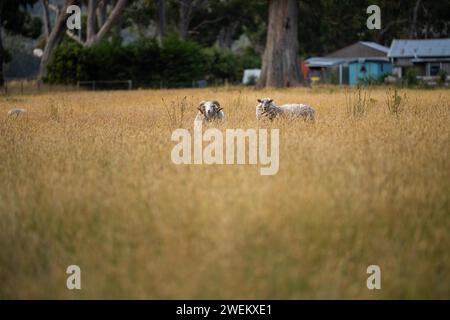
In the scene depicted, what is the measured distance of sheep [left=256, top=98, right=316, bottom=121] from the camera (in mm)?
14133

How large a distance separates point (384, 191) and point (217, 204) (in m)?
1.64

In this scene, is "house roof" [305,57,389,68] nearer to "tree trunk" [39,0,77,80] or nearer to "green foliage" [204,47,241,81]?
"green foliage" [204,47,241,81]

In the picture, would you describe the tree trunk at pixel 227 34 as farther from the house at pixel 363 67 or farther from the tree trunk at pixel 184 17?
the house at pixel 363 67

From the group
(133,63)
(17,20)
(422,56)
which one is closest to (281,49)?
(133,63)

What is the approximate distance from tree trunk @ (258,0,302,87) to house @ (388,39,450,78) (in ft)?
62.0

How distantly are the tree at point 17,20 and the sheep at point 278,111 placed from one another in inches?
1587

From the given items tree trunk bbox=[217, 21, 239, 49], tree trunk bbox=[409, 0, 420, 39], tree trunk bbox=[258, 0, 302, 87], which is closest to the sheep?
tree trunk bbox=[258, 0, 302, 87]

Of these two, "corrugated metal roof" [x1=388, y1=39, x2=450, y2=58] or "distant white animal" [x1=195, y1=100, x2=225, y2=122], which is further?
"corrugated metal roof" [x1=388, y1=39, x2=450, y2=58]

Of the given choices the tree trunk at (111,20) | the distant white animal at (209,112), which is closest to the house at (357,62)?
the tree trunk at (111,20)

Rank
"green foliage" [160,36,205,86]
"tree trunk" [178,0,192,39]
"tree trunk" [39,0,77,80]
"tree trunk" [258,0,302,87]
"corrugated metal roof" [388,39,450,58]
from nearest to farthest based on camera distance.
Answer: "tree trunk" [258,0,302,87] → "tree trunk" [39,0,77,80] → "green foliage" [160,36,205,86] → "corrugated metal roof" [388,39,450,58] → "tree trunk" [178,0,192,39]

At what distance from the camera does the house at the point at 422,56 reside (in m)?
54.0

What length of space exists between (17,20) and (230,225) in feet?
173

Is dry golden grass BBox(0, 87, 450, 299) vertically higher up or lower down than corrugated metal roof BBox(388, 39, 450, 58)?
lower down
